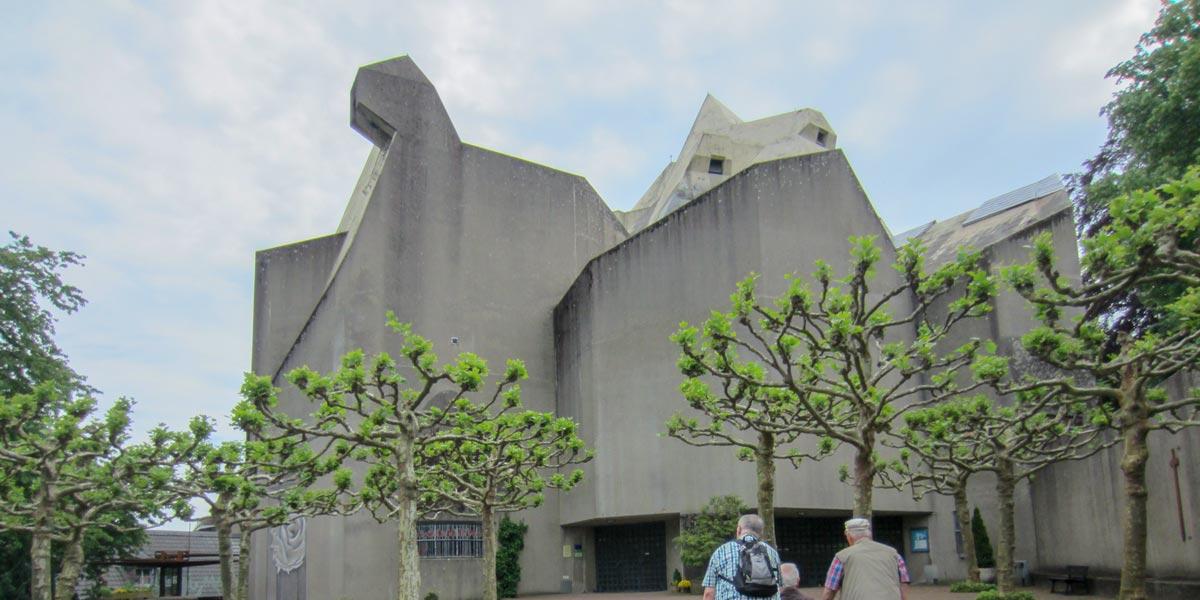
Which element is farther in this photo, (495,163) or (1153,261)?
(495,163)

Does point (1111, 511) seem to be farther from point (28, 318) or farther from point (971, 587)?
point (28, 318)

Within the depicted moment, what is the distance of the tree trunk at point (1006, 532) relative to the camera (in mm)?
Result: 20875

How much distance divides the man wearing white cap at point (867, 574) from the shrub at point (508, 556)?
26540 millimetres

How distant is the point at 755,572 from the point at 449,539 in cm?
2698

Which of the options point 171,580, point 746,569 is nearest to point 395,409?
point 746,569

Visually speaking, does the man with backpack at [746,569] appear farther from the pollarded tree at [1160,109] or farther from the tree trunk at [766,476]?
the pollarded tree at [1160,109]

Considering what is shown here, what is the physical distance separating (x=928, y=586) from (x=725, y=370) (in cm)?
1800

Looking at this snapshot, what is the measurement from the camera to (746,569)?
7.84 m

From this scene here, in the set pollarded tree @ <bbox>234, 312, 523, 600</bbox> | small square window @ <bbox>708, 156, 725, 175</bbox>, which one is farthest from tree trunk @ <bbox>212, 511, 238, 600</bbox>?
small square window @ <bbox>708, 156, 725, 175</bbox>

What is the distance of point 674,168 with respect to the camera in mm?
48344

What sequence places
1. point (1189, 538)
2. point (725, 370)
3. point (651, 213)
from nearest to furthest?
1. point (725, 370)
2. point (1189, 538)
3. point (651, 213)

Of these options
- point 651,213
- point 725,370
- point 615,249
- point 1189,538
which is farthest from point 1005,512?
point 651,213

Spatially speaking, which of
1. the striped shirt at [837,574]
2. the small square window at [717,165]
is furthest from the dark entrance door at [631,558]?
the striped shirt at [837,574]

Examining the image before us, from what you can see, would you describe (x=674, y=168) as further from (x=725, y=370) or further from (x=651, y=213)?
(x=725, y=370)
